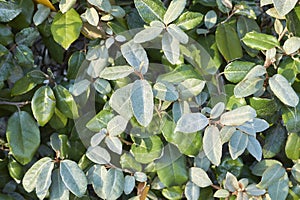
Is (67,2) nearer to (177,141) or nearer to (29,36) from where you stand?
(29,36)

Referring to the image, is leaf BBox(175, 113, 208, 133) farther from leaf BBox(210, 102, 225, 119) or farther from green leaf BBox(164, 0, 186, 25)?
green leaf BBox(164, 0, 186, 25)

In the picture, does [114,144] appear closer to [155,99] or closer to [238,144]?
[155,99]

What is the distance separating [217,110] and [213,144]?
0.08 metres

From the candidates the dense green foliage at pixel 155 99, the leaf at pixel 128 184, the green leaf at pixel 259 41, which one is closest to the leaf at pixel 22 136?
the dense green foliage at pixel 155 99

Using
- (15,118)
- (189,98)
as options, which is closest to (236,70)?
(189,98)

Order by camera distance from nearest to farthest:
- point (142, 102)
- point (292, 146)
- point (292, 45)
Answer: point (142, 102) → point (292, 45) → point (292, 146)

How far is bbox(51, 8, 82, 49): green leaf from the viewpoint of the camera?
116cm

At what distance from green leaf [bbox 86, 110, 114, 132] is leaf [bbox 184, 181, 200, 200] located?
0.27 m

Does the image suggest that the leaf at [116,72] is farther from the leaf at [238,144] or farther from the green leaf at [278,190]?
the green leaf at [278,190]

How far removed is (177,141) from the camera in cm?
114

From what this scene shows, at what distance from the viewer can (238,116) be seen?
1.08m

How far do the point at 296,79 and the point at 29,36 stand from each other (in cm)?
69

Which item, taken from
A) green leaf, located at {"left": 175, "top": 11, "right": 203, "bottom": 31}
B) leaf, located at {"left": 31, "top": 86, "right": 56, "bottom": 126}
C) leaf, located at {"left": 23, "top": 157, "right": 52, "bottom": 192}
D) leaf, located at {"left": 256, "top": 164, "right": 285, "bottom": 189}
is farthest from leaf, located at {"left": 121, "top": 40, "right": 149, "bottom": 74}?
leaf, located at {"left": 256, "top": 164, "right": 285, "bottom": 189}

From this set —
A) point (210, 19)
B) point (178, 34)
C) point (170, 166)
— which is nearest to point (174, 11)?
point (178, 34)
